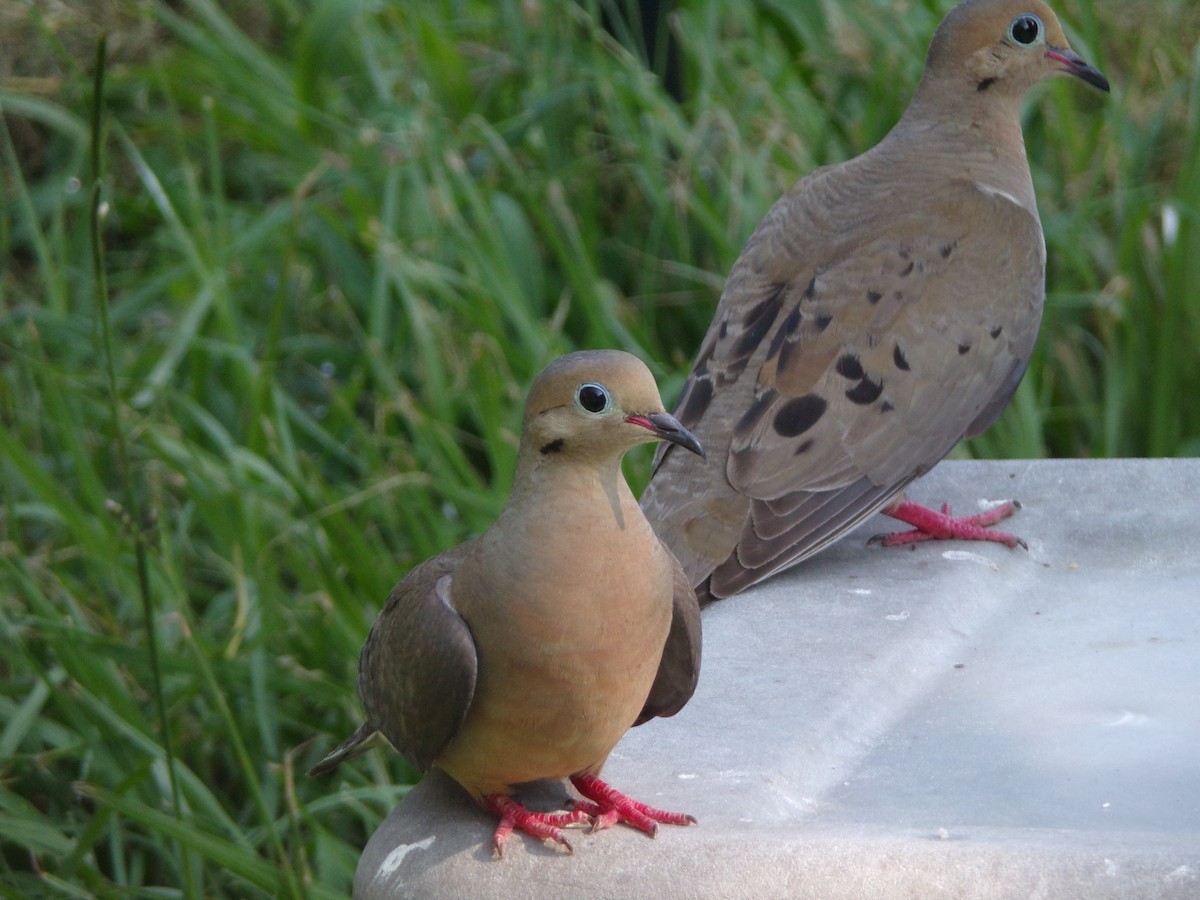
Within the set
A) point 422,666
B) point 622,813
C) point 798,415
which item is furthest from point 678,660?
point 798,415

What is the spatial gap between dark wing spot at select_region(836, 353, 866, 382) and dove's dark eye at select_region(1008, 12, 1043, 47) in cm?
82

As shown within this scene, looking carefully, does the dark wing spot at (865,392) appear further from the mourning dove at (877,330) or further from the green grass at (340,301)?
the green grass at (340,301)

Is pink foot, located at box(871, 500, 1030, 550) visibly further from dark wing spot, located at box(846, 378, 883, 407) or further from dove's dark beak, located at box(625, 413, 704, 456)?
dove's dark beak, located at box(625, 413, 704, 456)

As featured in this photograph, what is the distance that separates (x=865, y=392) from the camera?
3041mm

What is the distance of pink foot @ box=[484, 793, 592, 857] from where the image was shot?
194cm

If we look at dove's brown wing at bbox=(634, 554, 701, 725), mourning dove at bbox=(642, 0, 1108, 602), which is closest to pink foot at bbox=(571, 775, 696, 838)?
dove's brown wing at bbox=(634, 554, 701, 725)

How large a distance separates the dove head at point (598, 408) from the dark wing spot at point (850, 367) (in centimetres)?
120

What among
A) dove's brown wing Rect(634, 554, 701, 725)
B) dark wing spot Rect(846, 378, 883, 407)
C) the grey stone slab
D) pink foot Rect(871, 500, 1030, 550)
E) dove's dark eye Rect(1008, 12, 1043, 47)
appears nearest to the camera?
the grey stone slab

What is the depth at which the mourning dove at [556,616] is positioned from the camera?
1.86 m

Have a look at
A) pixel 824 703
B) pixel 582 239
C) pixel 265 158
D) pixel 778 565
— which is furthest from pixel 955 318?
pixel 265 158

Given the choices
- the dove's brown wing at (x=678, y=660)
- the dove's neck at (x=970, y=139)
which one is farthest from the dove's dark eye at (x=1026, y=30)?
the dove's brown wing at (x=678, y=660)

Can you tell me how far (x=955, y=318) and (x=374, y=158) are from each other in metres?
1.86

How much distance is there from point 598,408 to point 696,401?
1.24 metres

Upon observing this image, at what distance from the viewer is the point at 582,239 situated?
14.3 ft
